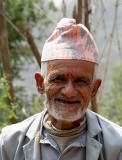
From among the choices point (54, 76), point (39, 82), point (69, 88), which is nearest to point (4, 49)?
point (39, 82)

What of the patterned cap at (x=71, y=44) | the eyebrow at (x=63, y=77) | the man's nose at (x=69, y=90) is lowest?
the man's nose at (x=69, y=90)

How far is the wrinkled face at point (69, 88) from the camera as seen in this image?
74.0 inches

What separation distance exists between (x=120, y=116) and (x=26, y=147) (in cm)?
2791

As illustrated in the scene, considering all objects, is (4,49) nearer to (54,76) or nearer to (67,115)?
(54,76)

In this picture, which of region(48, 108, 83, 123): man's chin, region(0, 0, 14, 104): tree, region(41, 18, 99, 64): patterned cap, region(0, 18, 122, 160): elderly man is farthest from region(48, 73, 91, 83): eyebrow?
region(0, 0, 14, 104): tree

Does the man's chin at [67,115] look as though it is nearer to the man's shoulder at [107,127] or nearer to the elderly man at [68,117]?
the elderly man at [68,117]

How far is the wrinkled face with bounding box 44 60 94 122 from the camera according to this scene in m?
1.88

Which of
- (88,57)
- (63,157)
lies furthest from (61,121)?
(88,57)

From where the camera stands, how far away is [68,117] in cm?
191

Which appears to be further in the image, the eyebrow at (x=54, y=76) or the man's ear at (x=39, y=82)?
the man's ear at (x=39, y=82)

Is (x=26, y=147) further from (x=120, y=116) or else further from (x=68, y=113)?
(x=120, y=116)

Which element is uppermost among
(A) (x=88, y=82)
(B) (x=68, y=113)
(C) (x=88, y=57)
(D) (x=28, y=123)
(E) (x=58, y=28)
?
(E) (x=58, y=28)

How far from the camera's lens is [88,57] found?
1928mm

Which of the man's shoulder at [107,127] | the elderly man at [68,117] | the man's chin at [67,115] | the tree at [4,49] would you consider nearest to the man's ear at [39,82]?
the elderly man at [68,117]
